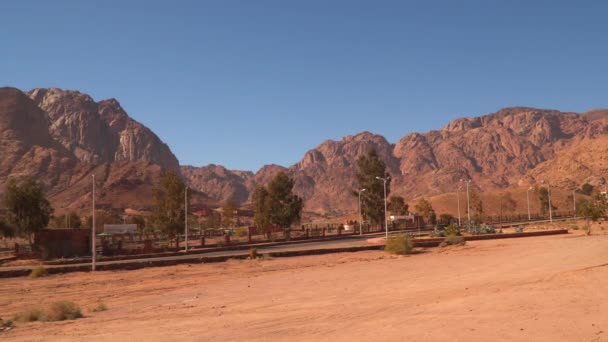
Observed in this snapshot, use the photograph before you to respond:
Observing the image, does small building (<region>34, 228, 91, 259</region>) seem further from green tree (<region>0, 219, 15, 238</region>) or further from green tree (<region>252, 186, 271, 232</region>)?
green tree (<region>252, 186, 271, 232</region>)

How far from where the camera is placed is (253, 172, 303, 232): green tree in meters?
65.8

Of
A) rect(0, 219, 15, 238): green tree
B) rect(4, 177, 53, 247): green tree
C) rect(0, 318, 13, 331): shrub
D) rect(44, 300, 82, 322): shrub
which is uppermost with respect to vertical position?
rect(4, 177, 53, 247): green tree

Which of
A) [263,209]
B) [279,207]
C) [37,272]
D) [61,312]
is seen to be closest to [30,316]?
[61,312]

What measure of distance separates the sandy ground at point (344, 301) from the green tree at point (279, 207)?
34212 mm

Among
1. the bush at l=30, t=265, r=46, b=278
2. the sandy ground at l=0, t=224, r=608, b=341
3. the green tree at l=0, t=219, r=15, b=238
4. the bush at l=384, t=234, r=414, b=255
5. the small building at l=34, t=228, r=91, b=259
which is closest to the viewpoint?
the sandy ground at l=0, t=224, r=608, b=341

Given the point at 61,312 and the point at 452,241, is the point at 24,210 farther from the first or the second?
the point at 452,241

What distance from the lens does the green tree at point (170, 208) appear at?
51344 millimetres

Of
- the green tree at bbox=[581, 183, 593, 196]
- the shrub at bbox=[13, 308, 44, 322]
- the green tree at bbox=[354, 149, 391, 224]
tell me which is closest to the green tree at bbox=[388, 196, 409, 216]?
the green tree at bbox=[354, 149, 391, 224]

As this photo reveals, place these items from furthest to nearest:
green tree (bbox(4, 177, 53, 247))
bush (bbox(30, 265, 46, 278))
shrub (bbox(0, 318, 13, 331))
Answer: 1. green tree (bbox(4, 177, 53, 247))
2. bush (bbox(30, 265, 46, 278))
3. shrub (bbox(0, 318, 13, 331))

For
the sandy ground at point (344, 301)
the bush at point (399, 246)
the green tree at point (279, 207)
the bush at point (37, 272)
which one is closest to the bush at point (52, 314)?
the sandy ground at point (344, 301)

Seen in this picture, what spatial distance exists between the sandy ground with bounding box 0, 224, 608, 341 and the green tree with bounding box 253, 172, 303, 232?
34212 millimetres

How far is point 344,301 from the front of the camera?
16734 millimetres

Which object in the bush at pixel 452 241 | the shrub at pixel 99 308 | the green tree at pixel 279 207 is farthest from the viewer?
the green tree at pixel 279 207

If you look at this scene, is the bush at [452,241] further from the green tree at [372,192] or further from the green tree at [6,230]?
the green tree at [6,230]
